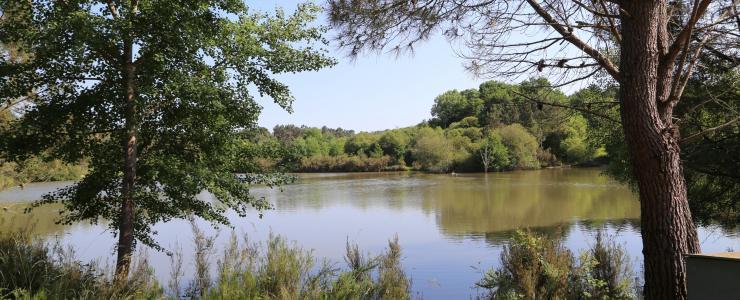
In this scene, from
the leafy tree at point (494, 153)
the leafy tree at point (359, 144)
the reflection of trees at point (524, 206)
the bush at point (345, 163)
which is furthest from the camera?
the leafy tree at point (359, 144)

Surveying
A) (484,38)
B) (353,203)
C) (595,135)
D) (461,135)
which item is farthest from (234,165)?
(461,135)

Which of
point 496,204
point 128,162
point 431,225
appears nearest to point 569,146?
point 496,204

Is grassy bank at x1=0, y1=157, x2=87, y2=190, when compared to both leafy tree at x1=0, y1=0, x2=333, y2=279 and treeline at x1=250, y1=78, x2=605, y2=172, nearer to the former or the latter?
leafy tree at x1=0, y1=0, x2=333, y2=279

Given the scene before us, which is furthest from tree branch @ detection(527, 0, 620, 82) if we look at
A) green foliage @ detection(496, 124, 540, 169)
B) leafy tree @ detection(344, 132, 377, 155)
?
leafy tree @ detection(344, 132, 377, 155)

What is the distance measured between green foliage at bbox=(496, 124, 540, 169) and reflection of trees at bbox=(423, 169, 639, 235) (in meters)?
21.5

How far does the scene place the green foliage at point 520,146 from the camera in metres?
48.0

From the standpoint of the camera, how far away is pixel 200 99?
16.2 ft

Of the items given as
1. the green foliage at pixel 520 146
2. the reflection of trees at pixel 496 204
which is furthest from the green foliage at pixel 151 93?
the green foliage at pixel 520 146

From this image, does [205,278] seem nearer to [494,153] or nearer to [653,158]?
[653,158]

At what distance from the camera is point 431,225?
15.1 metres

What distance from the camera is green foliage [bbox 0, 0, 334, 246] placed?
4508 mm

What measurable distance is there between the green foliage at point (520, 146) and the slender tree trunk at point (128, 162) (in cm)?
4537

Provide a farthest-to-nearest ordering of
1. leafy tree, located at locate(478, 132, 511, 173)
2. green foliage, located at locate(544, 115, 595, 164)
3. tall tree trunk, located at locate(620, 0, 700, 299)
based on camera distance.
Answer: leafy tree, located at locate(478, 132, 511, 173), green foliage, located at locate(544, 115, 595, 164), tall tree trunk, located at locate(620, 0, 700, 299)

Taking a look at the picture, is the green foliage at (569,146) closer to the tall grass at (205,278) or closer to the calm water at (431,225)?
the calm water at (431,225)
